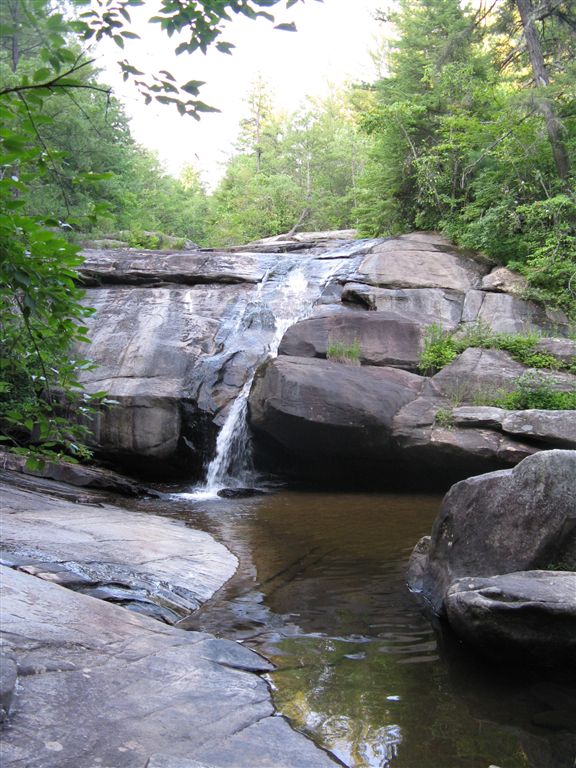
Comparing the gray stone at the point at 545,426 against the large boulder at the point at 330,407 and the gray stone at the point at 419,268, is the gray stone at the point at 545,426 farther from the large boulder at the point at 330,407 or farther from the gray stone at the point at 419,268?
the gray stone at the point at 419,268

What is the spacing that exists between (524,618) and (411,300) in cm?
1018

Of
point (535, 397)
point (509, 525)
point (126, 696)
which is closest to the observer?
point (126, 696)

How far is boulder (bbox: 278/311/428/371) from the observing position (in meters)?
12.4

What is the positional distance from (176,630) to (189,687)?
1027 mm

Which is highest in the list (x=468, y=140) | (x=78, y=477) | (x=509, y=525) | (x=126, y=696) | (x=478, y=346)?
(x=468, y=140)

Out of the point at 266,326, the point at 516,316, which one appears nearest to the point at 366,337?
the point at 266,326

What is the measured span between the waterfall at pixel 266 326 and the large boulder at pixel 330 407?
0.83 metres

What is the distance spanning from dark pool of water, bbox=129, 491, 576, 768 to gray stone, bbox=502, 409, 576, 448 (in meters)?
3.14

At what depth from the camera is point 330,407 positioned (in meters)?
11.0

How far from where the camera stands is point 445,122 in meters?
16.6

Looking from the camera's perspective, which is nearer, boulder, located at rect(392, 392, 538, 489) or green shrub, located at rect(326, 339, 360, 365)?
boulder, located at rect(392, 392, 538, 489)

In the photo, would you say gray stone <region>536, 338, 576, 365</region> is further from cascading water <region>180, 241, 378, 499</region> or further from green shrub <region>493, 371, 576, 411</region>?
cascading water <region>180, 241, 378, 499</region>

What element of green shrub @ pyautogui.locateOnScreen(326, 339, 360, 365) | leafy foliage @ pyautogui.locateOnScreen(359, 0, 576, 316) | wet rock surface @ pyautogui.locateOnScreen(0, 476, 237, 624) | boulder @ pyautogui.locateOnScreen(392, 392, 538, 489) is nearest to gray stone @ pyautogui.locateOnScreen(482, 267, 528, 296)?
leafy foliage @ pyautogui.locateOnScreen(359, 0, 576, 316)

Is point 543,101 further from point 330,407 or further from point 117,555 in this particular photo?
point 117,555
